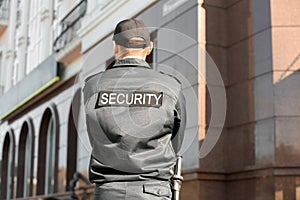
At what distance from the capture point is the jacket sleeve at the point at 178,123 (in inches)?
99.6

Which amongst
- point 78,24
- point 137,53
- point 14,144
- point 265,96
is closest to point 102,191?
point 137,53

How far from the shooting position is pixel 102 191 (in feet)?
8.02

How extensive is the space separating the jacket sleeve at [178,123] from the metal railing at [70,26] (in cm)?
1209

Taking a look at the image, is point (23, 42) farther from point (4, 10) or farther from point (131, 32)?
point (131, 32)

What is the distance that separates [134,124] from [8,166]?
65.7 feet

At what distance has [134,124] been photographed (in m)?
2.50

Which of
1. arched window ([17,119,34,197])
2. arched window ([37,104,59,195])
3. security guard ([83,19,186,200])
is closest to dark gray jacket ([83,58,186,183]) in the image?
security guard ([83,19,186,200])

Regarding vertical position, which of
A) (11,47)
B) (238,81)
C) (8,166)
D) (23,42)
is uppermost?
(11,47)

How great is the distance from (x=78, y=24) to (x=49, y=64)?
2.09m

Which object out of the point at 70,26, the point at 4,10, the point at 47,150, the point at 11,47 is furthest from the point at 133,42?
the point at 4,10

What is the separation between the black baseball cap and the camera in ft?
8.37

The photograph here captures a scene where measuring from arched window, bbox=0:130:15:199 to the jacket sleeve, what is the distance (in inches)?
730

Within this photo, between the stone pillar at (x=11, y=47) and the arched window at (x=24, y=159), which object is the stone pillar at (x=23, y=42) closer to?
the stone pillar at (x=11, y=47)

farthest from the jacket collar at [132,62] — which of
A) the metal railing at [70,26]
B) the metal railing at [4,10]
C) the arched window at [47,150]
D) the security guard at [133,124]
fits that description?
the metal railing at [4,10]
